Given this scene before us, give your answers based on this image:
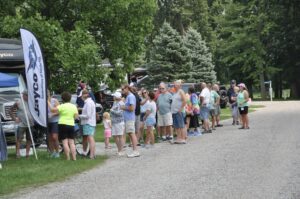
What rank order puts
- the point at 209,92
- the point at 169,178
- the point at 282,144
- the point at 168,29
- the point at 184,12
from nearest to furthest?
the point at 169,178
the point at 282,144
the point at 209,92
the point at 168,29
the point at 184,12

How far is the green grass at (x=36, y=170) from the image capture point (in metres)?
11.7

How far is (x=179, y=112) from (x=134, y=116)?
97.6 inches

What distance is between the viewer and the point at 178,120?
60.6 feet

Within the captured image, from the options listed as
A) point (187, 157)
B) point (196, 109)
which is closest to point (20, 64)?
point (196, 109)

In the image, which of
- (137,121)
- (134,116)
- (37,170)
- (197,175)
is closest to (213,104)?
(137,121)

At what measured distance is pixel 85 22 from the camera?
98.2 ft

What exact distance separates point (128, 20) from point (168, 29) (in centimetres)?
1904

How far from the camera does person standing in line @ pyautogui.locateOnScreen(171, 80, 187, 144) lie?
18328 millimetres

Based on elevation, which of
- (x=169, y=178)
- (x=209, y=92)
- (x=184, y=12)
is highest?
(x=184, y=12)

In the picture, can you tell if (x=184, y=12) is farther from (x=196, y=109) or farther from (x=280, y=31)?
(x=196, y=109)

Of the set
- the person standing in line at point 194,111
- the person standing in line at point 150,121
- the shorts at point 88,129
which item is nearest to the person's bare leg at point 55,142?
the shorts at point 88,129

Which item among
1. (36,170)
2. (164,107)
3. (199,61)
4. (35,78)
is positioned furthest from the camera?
(199,61)

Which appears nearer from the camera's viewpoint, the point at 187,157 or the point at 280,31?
the point at 187,157

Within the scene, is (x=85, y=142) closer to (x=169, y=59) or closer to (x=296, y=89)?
(x=169, y=59)
